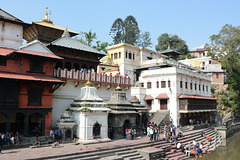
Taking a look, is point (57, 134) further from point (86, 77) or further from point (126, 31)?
point (126, 31)

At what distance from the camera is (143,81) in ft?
114

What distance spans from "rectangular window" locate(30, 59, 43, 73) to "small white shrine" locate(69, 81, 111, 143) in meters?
4.19

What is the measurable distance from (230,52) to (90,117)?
40.7m

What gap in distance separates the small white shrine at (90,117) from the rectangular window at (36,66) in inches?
165

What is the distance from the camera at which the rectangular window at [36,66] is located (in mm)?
17858

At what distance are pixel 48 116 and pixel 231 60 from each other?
1757 inches

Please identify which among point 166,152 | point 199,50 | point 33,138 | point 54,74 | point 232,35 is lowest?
point 166,152

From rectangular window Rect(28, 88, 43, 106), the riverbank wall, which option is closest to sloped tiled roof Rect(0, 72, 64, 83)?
rectangular window Rect(28, 88, 43, 106)

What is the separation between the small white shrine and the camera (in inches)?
713

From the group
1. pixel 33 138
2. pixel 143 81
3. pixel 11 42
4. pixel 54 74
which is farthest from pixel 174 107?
pixel 11 42

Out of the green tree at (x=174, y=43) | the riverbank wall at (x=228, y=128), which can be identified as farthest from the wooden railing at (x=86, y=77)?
the green tree at (x=174, y=43)

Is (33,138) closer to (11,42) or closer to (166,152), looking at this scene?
(11,42)

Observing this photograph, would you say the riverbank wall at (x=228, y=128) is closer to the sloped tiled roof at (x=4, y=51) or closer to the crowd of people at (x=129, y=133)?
the crowd of people at (x=129, y=133)

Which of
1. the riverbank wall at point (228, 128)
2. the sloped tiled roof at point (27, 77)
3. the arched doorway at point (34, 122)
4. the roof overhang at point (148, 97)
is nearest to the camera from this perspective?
the sloped tiled roof at point (27, 77)
